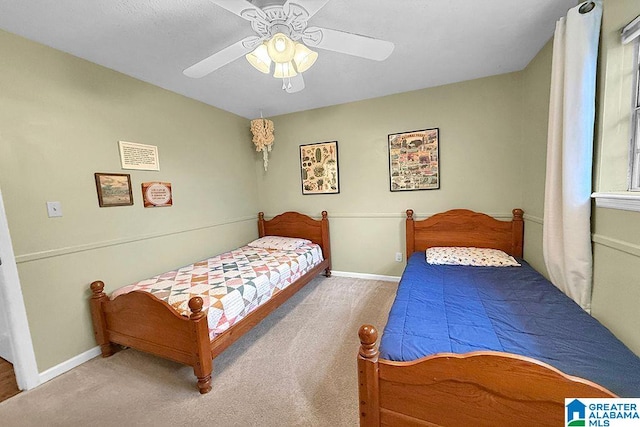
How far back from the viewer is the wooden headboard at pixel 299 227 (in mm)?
3414

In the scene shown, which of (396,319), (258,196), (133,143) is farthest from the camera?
(258,196)

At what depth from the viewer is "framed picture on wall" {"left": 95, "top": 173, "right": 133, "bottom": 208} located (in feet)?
6.75

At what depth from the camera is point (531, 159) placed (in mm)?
2307

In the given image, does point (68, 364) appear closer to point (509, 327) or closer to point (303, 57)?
point (303, 57)

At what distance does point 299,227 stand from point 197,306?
2.13m

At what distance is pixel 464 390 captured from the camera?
3.08 ft

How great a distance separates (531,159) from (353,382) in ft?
8.08

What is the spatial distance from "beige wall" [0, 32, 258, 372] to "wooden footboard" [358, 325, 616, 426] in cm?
222

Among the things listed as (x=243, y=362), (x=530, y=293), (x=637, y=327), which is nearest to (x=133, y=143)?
(x=243, y=362)

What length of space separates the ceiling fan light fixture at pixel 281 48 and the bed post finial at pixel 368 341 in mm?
1419

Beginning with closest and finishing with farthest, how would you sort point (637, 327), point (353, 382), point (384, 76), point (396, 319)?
point (637, 327)
point (396, 319)
point (353, 382)
point (384, 76)

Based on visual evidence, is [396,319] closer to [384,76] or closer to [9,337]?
[384,76]

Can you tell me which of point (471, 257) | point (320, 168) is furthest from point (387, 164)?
point (471, 257)

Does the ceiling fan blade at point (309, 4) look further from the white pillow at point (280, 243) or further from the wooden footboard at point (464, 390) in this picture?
the white pillow at point (280, 243)
